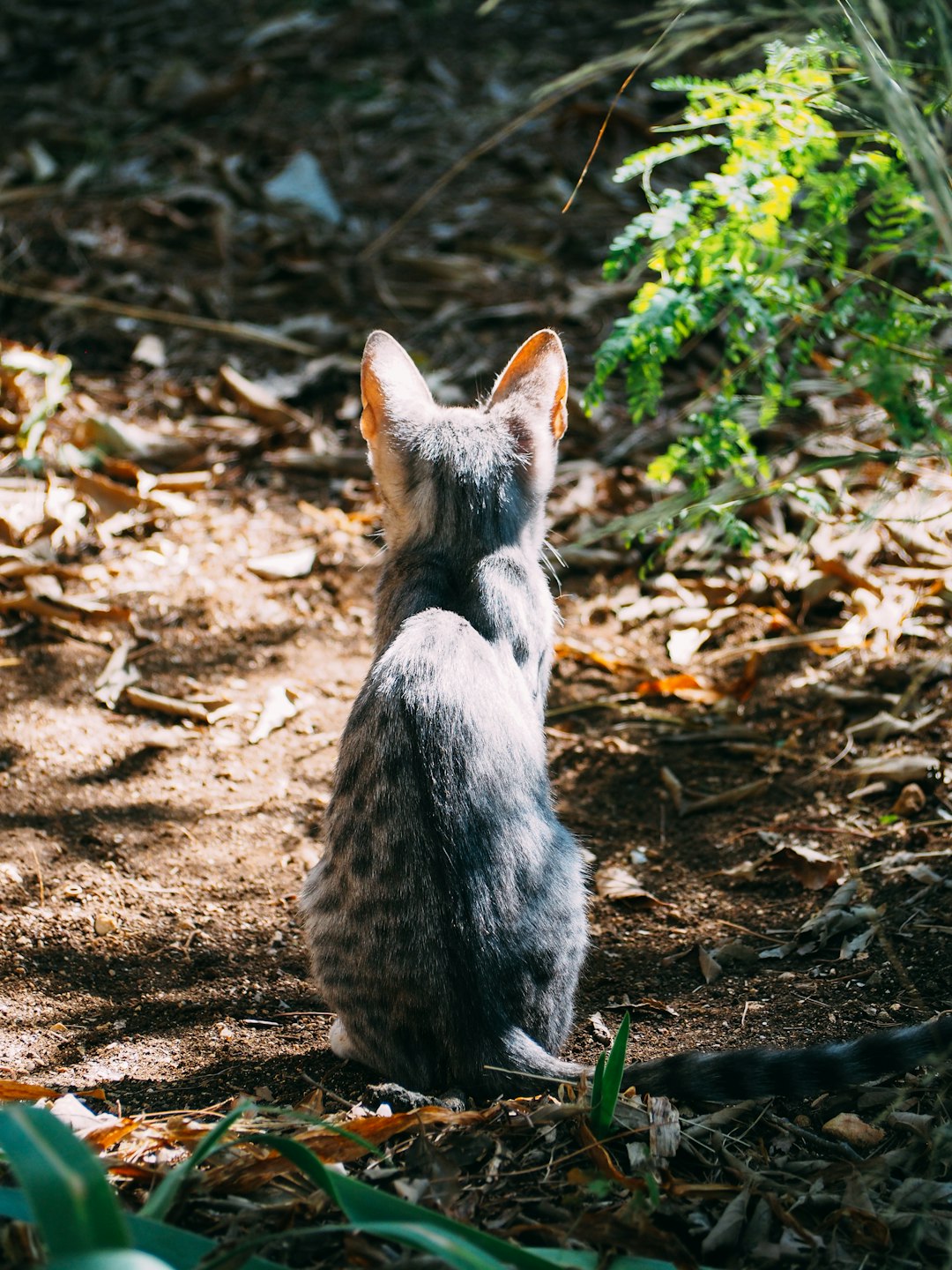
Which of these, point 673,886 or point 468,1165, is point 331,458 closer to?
point 673,886

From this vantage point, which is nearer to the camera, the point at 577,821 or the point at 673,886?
the point at 673,886

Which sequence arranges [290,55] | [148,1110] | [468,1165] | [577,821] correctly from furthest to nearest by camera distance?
1. [290,55]
2. [577,821]
3. [148,1110]
4. [468,1165]

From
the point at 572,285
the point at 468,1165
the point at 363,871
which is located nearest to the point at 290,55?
the point at 572,285

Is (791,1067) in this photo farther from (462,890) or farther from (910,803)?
(910,803)

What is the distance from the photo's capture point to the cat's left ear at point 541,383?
343 cm

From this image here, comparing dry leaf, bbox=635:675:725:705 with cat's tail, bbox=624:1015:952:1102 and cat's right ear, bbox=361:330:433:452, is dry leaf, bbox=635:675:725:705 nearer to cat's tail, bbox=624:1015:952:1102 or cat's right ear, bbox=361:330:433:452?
cat's right ear, bbox=361:330:433:452

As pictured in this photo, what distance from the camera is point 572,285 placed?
6578mm

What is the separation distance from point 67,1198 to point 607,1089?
1127mm

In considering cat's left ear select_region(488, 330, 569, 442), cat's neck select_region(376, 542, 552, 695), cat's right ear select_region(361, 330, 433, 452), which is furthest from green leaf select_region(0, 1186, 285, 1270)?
cat's left ear select_region(488, 330, 569, 442)

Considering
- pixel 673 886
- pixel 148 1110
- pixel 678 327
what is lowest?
pixel 673 886

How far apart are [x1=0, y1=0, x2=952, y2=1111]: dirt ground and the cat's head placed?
1216 mm

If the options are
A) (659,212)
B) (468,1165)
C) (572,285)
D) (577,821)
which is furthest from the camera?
(572,285)

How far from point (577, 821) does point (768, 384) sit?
1.59 m

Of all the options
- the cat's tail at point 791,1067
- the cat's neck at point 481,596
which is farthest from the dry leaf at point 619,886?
the cat's tail at point 791,1067
